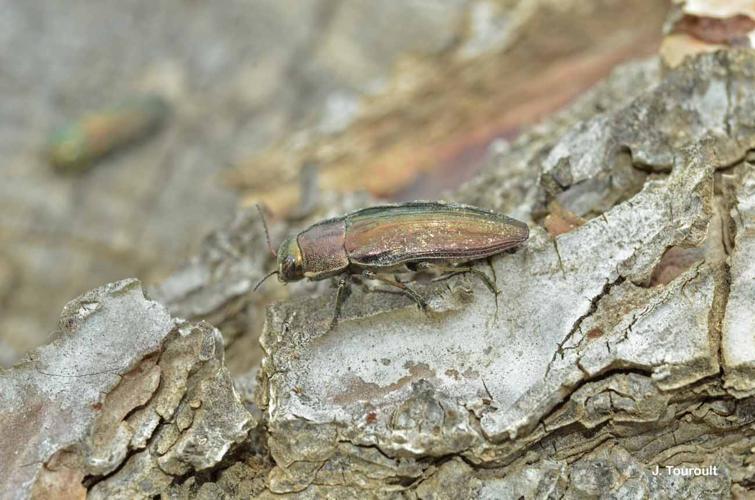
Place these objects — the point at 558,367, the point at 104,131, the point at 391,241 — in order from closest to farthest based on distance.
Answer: the point at 558,367 → the point at 391,241 → the point at 104,131

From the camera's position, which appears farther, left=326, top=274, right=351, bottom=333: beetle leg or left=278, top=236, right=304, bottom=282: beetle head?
left=278, top=236, right=304, bottom=282: beetle head

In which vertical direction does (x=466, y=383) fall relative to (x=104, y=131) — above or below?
below

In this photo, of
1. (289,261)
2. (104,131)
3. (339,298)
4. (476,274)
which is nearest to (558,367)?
(476,274)

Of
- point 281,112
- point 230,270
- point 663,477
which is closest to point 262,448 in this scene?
point 230,270

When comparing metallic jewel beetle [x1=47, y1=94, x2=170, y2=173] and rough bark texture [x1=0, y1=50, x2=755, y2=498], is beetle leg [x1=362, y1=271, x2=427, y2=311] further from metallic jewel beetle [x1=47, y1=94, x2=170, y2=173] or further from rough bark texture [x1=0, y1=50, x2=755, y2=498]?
metallic jewel beetle [x1=47, y1=94, x2=170, y2=173]

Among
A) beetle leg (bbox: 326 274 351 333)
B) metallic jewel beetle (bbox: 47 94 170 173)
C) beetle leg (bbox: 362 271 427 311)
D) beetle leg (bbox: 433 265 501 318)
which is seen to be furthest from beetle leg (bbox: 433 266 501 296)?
metallic jewel beetle (bbox: 47 94 170 173)

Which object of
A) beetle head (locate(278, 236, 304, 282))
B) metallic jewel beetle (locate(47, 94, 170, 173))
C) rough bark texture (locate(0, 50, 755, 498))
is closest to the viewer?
rough bark texture (locate(0, 50, 755, 498))
